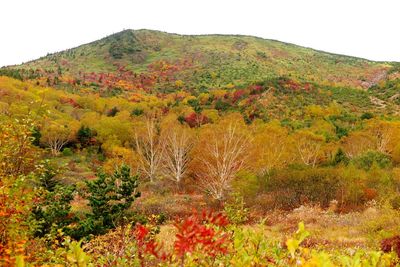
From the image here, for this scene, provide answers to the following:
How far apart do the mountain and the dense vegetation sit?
1901 millimetres

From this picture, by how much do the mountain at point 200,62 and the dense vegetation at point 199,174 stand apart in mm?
1901

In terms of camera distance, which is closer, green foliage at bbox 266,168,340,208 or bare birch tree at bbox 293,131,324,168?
green foliage at bbox 266,168,340,208

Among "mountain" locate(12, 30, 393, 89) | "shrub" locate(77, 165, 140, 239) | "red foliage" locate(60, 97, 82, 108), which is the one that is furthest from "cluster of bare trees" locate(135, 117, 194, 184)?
"mountain" locate(12, 30, 393, 89)

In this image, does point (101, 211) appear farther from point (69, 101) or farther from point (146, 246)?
point (69, 101)

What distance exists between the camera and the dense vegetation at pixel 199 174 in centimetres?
376

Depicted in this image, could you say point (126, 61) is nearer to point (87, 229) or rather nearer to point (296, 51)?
point (296, 51)

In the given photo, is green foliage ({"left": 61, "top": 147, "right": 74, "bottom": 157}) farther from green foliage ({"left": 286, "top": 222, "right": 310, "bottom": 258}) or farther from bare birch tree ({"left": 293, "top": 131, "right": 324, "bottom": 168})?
green foliage ({"left": 286, "top": 222, "right": 310, "bottom": 258})

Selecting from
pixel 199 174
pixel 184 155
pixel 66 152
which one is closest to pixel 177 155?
pixel 184 155

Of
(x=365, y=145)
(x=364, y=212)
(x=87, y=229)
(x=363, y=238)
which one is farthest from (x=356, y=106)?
(x=87, y=229)

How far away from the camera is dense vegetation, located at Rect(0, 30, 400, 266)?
3762mm

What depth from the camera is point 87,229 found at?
46.1ft

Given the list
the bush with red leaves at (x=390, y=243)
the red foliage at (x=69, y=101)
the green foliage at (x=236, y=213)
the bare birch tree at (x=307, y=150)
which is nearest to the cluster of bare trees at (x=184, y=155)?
the bare birch tree at (x=307, y=150)

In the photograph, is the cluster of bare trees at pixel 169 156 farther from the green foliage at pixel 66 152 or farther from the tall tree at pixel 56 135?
the tall tree at pixel 56 135

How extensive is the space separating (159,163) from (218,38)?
5267 inches
